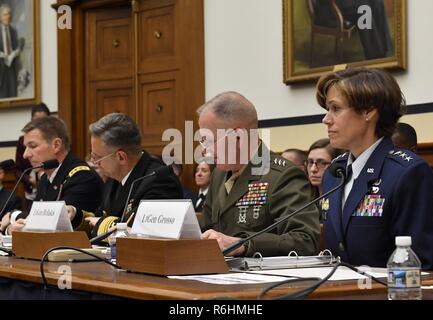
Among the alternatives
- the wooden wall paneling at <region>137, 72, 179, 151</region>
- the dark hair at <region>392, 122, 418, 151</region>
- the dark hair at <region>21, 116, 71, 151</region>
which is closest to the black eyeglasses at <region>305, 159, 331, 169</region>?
the dark hair at <region>392, 122, 418, 151</region>

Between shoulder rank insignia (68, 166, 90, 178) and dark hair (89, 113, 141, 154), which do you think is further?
shoulder rank insignia (68, 166, 90, 178)

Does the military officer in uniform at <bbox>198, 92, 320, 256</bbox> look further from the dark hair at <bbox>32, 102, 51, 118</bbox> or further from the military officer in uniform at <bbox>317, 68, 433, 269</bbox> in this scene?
the dark hair at <bbox>32, 102, 51, 118</bbox>

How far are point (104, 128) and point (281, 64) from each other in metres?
2.55

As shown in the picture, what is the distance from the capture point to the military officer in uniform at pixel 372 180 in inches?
118

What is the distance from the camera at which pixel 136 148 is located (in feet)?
16.8

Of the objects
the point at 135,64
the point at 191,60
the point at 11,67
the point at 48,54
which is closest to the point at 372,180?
the point at 191,60

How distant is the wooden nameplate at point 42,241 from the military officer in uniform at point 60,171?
155 cm

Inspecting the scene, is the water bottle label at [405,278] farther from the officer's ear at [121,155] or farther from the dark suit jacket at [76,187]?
the dark suit jacket at [76,187]

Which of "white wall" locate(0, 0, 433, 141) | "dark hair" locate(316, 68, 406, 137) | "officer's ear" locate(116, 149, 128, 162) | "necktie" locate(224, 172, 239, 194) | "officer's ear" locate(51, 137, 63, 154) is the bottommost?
"necktie" locate(224, 172, 239, 194)

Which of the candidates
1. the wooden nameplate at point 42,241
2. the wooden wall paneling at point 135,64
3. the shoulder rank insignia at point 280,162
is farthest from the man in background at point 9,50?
the shoulder rank insignia at point 280,162

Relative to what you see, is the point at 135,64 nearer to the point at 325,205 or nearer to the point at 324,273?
the point at 325,205

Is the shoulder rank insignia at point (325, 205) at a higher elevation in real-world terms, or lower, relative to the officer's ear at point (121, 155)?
lower

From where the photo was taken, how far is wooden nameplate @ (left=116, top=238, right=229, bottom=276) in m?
Answer: 2.78
